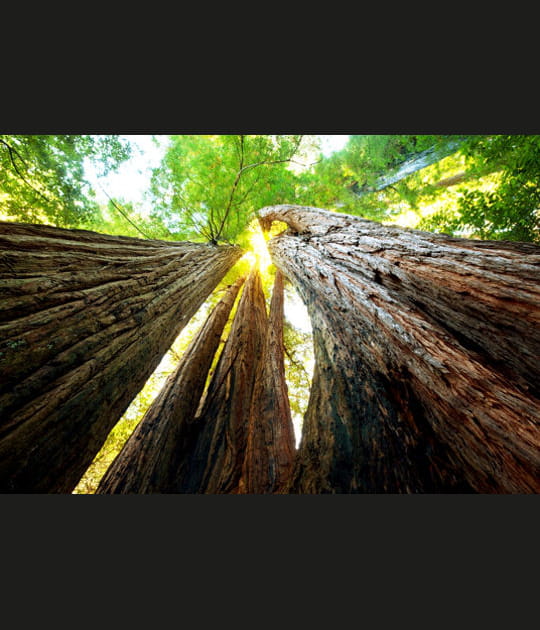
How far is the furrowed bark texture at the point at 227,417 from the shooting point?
1760 mm

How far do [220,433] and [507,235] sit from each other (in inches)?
180

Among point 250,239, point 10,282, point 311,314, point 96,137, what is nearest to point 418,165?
point 250,239

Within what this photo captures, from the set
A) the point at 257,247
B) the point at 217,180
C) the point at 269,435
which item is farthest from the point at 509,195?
the point at 257,247

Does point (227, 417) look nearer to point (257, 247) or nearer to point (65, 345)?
point (65, 345)

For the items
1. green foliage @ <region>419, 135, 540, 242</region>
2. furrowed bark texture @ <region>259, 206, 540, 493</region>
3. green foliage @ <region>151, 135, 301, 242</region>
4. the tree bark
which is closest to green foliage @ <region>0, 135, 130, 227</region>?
green foliage @ <region>151, 135, 301, 242</region>

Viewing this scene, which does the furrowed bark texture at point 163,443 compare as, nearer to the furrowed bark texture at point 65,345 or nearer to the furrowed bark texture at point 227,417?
the furrowed bark texture at point 227,417

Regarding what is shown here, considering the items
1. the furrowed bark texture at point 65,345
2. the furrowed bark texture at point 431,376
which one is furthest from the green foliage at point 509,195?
the furrowed bark texture at point 65,345

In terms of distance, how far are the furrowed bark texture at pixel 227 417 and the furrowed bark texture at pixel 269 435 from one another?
0.09 meters

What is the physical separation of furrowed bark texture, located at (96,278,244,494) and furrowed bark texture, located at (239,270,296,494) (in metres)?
0.61

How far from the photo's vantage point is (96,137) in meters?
3.66

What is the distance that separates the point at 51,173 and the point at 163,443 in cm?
476

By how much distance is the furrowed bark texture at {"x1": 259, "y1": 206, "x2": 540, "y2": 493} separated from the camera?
1.00m

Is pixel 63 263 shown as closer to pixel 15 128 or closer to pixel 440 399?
pixel 15 128

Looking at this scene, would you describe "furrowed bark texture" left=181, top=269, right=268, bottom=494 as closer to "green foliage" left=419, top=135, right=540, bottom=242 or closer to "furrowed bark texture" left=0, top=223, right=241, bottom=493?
"furrowed bark texture" left=0, top=223, right=241, bottom=493
